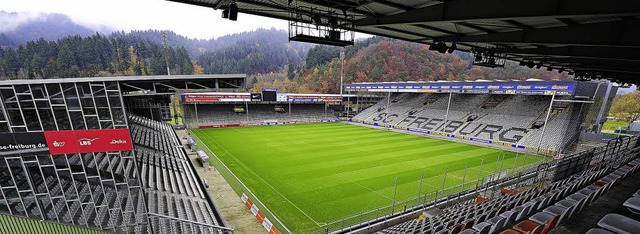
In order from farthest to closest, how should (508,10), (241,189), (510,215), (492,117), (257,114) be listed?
(257,114), (492,117), (241,189), (510,215), (508,10)

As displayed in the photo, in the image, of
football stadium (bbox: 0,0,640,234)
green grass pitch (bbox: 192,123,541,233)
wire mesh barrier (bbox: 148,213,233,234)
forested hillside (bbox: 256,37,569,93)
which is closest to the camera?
football stadium (bbox: 0,0,640,234)

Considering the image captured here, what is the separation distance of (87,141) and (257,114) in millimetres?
37237

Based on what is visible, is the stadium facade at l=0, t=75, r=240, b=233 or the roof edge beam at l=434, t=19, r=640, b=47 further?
the stadium facade at l=0, t=75, r=240, b=233

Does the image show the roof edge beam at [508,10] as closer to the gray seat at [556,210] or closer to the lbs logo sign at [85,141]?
the gray seat at [556,210]

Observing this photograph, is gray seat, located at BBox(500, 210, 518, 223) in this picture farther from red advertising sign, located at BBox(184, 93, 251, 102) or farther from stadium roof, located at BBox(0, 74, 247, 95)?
red advertising sign, located at BBox(184, 93, 251, 102)

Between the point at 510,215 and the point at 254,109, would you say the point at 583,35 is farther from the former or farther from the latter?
the point at 254,109

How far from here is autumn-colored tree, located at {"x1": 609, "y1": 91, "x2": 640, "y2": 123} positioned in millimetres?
55509

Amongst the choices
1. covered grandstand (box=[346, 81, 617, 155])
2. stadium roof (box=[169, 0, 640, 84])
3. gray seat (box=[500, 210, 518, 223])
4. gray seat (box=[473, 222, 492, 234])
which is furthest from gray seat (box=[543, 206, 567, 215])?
covered grandstand (box=[346, 81, 617, 155])

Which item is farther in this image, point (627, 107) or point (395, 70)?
point (395, 70)

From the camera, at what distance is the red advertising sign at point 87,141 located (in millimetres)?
7258

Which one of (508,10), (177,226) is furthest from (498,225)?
(177,226)

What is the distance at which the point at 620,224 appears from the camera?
13.3 ft

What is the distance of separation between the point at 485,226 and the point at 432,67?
83.5m

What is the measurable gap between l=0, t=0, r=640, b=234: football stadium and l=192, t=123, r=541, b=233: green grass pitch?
14 centimetres
